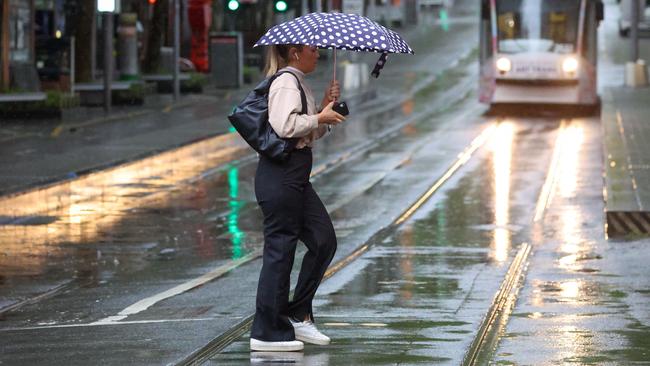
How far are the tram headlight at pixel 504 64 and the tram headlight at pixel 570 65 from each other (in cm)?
117

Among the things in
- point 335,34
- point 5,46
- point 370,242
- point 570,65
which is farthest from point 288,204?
point 570,65

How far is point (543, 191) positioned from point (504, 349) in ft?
34.8

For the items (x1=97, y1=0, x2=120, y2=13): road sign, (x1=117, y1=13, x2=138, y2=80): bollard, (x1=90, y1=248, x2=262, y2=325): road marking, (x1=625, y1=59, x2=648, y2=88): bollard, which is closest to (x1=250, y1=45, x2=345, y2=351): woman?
(x1=90, y1=248, x2=262, y2=325): road marking

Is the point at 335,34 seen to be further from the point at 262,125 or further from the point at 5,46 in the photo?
the point at 5,46

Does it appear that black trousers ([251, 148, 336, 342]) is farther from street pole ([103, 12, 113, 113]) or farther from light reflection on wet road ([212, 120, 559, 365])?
street pole ([103, 12, 113, 113])

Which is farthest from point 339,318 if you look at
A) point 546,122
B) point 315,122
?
point 546,122

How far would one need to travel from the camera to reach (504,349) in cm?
889

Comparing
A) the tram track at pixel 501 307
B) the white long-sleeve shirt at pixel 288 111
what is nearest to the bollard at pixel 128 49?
the tram track at pixel 501 307

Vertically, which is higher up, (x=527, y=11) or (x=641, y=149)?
(x=527, y=11)

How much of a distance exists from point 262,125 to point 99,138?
18732mm

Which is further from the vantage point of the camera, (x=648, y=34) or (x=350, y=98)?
(x=648, y=34)

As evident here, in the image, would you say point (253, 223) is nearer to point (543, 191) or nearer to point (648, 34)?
point (543, 191)

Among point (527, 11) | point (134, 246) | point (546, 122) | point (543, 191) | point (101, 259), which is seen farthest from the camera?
point (527, 11)

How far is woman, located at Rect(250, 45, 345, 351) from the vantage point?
8312 millimetres
